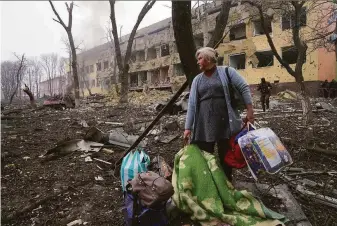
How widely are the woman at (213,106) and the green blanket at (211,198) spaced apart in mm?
245

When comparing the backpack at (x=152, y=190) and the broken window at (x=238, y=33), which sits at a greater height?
the broken window at (x=238, y=33)

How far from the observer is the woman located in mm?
3096

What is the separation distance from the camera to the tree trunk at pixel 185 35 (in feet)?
11.6

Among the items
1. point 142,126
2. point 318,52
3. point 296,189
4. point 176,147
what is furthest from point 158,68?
point 296,189

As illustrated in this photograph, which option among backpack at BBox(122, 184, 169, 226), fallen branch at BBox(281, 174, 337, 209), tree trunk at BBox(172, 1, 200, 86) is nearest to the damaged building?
tree trunk at BBox(172, 1, 200, 86)

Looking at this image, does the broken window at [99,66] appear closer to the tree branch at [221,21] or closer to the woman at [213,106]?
the tree branch at [221,21]

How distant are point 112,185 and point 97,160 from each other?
1.16 meters

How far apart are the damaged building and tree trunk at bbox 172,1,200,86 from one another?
690 cm

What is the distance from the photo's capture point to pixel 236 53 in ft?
83.1

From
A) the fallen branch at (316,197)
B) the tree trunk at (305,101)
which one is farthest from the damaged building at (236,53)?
the fallen branch at (316,197)

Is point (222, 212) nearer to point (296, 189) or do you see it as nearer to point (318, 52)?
point (296, 189)

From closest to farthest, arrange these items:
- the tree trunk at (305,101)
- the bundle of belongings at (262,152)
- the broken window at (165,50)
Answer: the bundle of belongings at (262,152) → the tree trunk at (305,101) → the broken window at (165,50)

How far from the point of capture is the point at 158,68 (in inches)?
1367

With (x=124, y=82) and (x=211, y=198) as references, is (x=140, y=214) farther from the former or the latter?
(x=124, y=82)
